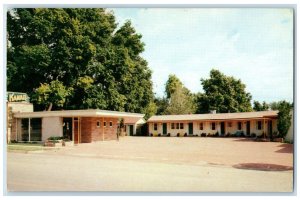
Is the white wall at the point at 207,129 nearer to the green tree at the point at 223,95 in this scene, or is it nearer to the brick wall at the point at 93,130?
the green tree at the point at 223,95

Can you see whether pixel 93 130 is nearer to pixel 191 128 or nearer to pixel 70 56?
pixel 70 56

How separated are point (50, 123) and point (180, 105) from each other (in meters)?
32.5

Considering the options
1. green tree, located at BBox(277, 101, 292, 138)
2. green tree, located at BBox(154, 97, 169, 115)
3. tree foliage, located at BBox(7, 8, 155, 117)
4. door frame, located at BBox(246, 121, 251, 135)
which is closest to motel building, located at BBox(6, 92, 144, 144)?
tree foliage, located at BBox(7, 8, 155, 117)

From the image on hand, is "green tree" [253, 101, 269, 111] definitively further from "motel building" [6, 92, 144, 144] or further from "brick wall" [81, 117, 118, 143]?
"motel building" [6, 92, 144, 144]

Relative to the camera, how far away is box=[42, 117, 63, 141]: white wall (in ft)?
92.8

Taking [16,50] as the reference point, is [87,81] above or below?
below

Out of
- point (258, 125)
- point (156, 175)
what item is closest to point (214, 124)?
point (258, 125)

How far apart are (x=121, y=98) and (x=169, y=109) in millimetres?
21873

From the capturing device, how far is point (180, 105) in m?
58.5

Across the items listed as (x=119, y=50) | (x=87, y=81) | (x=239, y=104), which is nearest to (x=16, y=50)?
(x=87, y=81)

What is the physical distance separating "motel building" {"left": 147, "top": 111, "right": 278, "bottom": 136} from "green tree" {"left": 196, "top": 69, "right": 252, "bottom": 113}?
9.19 meters

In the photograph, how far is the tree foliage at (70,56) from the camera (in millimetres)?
32375

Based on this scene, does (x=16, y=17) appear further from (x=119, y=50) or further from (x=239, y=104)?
(x=239, y=104)
